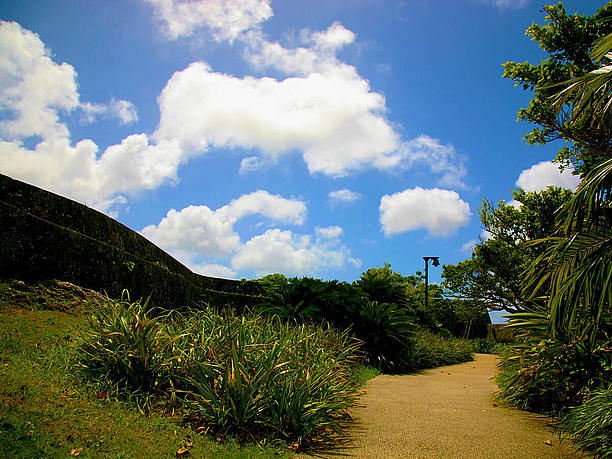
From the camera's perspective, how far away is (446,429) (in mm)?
4203

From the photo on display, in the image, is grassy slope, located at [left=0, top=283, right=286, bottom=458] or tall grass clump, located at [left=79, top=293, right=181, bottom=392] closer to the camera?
grassy slope, located at [left=0, top=283, right=286, bottom=458]

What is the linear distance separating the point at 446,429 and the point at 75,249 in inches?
345

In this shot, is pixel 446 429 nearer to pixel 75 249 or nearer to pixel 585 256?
pixel 585 256

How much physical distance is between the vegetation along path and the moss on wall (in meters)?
5.47

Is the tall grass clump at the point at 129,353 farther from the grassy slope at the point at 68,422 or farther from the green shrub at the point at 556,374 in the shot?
the green shrub at the point at 556,374

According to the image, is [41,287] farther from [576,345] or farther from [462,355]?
[462,355]

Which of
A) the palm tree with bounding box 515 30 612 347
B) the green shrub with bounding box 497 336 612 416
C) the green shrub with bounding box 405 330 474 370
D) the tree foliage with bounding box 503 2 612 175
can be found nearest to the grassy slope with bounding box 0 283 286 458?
the green shrub with bounding box 497 336 612 416

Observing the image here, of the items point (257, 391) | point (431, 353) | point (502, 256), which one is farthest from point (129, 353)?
point (502, 256)

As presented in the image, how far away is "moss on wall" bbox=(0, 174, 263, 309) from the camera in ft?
27.5

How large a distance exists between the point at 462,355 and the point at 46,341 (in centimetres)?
1241

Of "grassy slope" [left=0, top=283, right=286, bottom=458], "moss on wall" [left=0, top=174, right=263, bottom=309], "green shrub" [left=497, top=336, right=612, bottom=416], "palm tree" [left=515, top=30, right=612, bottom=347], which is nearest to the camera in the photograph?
"grassy slope" [left=0, top=283, right=286, bottom=458]

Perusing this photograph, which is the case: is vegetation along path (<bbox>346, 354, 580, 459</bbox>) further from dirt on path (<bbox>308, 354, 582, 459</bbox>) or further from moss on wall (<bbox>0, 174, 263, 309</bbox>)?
moss on wall (<bbox>0, 174, 263, 309</bbox>)

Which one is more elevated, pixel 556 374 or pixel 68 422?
pixel 556 374

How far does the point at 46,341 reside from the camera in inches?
214
